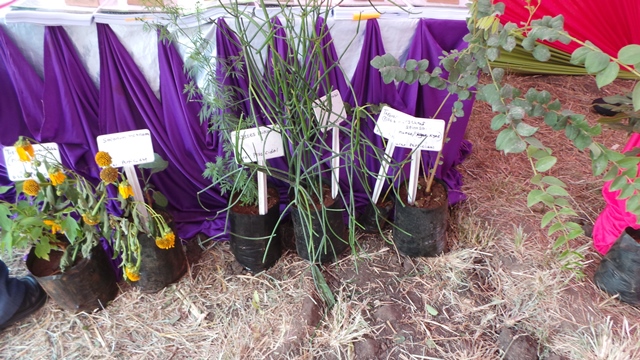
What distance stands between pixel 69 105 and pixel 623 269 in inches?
68.3

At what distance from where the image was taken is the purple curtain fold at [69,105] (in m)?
1.16

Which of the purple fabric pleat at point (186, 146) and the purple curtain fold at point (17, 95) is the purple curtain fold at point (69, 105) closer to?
the purple curtain fold at point (17, 95)

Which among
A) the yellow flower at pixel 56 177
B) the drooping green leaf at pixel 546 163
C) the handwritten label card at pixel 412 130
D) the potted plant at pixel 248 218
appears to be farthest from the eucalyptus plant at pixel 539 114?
the yellow flower at pixel 56 177

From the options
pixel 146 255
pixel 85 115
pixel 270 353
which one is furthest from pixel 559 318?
pixel 85 115

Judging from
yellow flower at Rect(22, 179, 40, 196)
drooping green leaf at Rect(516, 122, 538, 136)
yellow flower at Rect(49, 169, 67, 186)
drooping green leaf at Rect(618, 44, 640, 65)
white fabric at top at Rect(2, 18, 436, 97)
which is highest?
drooping green leaf at Rect(618, 44, 640, 65)

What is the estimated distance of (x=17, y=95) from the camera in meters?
1.23

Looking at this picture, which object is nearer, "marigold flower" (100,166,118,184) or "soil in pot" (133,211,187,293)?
"marigold flower" (100,166,118,184)

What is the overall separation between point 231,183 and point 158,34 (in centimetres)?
50

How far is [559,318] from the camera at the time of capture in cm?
119

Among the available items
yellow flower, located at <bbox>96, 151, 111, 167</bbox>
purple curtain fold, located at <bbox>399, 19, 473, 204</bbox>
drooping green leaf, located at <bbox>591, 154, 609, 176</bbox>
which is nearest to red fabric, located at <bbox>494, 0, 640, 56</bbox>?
purple curtain fold, located at <bbox>399, 19, 473, 204</bbox>

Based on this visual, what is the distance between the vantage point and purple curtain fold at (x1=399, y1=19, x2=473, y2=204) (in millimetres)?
1252

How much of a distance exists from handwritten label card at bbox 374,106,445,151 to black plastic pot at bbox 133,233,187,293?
0.78 meters

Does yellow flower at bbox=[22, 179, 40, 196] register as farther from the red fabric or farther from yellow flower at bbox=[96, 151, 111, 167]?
the red fabric

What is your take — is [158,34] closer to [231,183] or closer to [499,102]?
[231,183]
